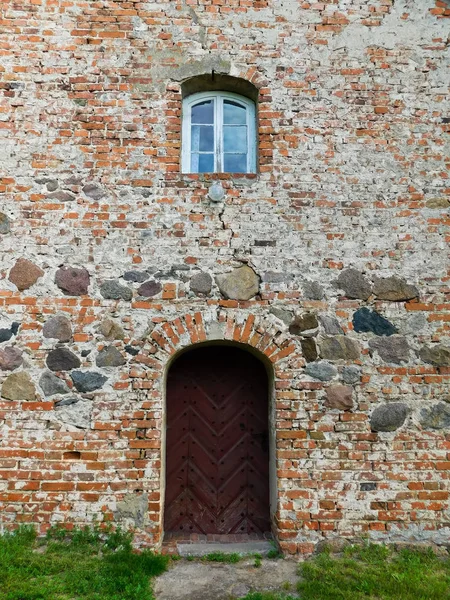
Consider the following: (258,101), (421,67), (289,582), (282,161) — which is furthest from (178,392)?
(421,67)

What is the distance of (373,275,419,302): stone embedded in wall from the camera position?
16.1 feet

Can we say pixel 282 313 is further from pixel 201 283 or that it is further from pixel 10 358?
pixel 10 358

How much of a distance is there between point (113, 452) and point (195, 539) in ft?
3.74

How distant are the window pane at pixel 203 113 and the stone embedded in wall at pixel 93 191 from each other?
1.35 metres

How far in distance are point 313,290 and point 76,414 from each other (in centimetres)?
249

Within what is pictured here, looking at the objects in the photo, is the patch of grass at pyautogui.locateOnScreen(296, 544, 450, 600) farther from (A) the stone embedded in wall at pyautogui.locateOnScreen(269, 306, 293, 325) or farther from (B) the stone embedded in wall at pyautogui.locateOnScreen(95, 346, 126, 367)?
(B) the stone embedded in wall at pyautogui.locateOnScreen(95, 346, 126, 367)

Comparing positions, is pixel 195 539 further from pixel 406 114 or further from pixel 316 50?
pixel 316 50

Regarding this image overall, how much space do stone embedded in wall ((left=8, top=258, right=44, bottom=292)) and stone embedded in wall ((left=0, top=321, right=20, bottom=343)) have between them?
0.34 meters

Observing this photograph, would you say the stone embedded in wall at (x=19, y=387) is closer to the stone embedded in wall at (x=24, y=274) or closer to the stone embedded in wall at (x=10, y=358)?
the stone embedded in wall at (x=10, y=358)

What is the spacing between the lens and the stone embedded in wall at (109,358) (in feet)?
15.3

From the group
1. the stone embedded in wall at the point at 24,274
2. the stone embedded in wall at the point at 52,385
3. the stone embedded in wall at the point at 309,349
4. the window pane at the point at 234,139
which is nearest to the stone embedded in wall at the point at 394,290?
the stone embedded in wall at the point at 309,349

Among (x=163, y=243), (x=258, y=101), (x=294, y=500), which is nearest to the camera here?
(x=294, y=500)

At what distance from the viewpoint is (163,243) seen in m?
4.93

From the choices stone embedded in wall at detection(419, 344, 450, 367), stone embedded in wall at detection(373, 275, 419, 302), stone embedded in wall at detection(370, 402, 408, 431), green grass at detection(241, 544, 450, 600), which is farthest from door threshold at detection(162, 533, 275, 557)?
stone embedded in wall at detection(373, 275, 419, 302)
